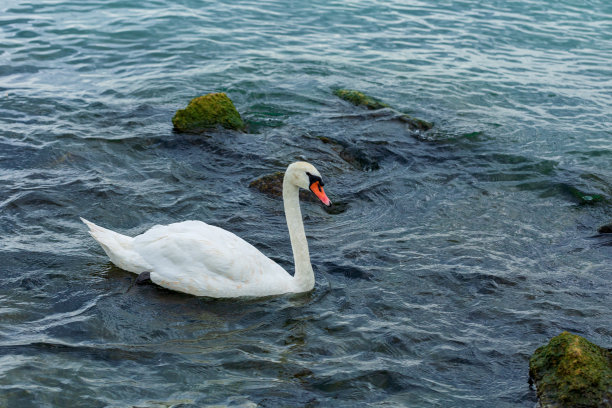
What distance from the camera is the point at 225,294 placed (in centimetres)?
746

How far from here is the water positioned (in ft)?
20.4

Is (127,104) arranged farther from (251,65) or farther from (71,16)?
(71,16)

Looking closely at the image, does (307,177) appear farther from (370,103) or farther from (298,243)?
(370,103)

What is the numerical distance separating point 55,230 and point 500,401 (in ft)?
19.0

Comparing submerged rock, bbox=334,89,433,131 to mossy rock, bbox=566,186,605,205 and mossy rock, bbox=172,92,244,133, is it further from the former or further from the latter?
mossy rock, bbox=566,186,605,205

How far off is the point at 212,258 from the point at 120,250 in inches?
43.7

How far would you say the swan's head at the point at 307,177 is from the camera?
761 cm

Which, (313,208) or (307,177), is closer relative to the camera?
(307,177)

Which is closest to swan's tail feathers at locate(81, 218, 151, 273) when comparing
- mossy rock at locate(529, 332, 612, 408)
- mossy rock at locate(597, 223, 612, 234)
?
mossy rock at locate(529, 332, 612, 408)

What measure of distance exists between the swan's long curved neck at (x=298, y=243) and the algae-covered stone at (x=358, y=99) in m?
6.54

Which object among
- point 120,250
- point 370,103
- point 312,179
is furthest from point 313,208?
point 370,103

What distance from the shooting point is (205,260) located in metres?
7.46

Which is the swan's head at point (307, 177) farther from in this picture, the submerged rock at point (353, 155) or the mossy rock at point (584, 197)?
the mossy rock at point (584, 197)

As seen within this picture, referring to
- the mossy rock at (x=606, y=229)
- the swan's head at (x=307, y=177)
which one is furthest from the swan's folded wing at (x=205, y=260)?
the mossy rock at (x=606, y=229)
